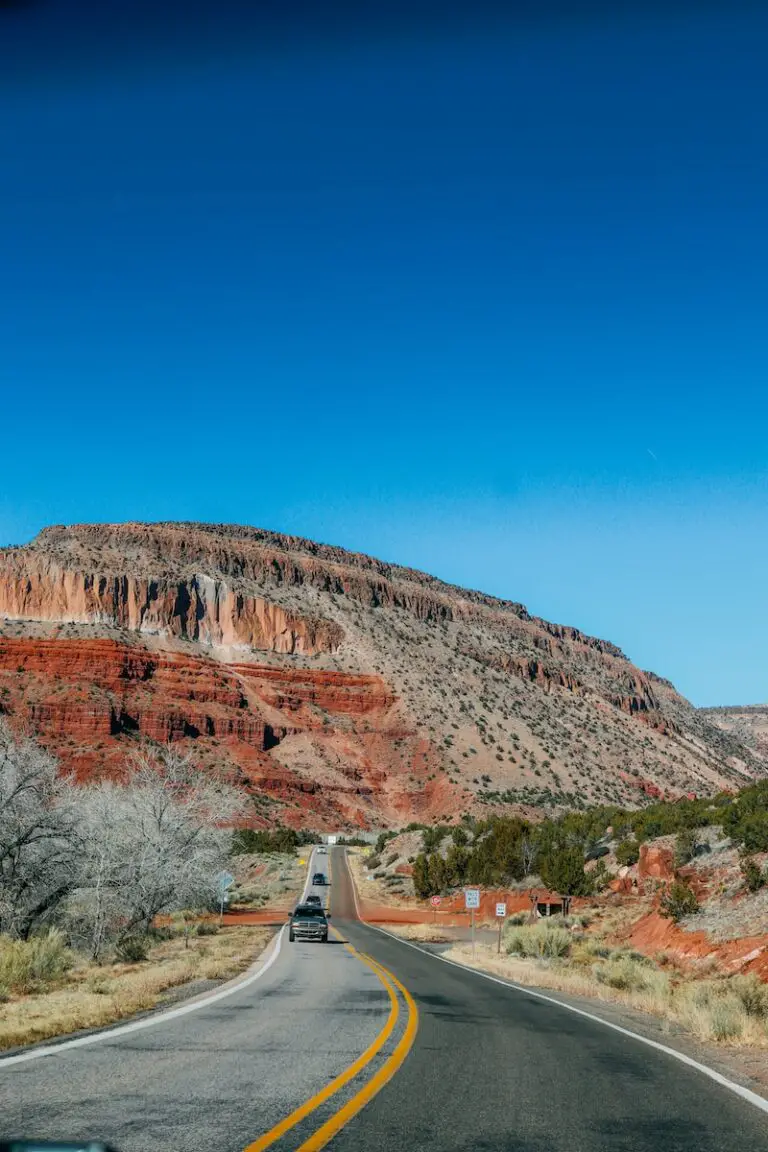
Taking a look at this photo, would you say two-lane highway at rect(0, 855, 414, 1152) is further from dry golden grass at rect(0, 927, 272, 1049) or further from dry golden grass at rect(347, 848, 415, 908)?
dry golden grass at rect(347, 848, 415, 908)

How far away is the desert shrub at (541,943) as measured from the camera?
28.1 meters

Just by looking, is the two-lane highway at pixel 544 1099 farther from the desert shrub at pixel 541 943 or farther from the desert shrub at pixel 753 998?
the desert shrub at pixel 541 943

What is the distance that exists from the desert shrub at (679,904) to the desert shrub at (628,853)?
Result: 36.2ft

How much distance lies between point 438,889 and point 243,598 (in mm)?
74858

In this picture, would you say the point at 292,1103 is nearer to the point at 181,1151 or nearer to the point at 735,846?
the point at 181,1151

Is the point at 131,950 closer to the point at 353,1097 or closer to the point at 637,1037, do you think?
the point at 637,1037

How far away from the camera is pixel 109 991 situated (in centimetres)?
1541

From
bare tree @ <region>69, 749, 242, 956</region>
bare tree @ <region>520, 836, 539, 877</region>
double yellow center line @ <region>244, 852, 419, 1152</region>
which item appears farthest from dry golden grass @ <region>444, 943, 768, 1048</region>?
bare tree @ <region>520, 836, 539, 877</region>

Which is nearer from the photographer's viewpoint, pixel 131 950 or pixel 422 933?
pixel 131 950

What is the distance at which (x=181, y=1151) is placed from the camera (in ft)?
18.6

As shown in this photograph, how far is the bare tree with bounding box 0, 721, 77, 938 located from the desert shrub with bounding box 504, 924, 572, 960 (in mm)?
14096

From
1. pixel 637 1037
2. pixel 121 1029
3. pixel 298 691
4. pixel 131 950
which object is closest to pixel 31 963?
pixel 131 950

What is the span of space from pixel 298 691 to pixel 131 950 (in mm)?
95789

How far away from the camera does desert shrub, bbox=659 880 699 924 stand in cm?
2716
